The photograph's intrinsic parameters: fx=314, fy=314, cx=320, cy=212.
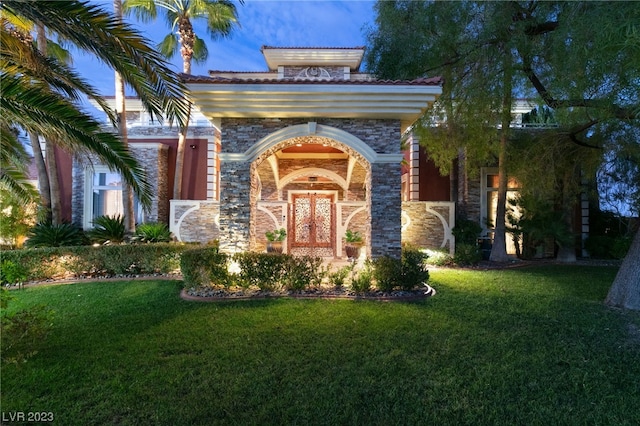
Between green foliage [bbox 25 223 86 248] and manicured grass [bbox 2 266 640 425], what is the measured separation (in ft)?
13.3

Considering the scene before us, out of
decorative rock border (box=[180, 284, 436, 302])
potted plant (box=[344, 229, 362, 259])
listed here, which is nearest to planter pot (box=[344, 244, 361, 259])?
potted plant (box=[344, 229, 362, 259])

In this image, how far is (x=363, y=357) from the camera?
399 centimetres

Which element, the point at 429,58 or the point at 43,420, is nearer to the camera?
the point at 43,420

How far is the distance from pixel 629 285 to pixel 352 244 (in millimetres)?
7386

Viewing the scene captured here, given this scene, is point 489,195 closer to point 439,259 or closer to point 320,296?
point 439,259

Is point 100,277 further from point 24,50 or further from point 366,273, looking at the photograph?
point 366,273

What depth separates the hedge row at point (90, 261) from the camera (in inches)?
340

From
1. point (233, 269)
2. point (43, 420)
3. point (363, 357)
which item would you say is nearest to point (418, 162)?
point (233, 269)

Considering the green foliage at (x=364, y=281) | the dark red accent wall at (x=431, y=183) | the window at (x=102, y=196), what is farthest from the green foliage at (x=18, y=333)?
the dark red accent wall at (x=431, y=183)

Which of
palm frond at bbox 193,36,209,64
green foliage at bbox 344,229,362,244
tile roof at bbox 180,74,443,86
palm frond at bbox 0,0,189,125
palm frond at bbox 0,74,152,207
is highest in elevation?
palm frond at bbox 193,36,209,64

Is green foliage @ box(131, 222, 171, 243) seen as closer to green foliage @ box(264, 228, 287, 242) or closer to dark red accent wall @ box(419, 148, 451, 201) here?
green foliage @ box(264, 228, 287, 242)

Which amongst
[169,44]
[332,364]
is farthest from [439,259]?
[169,44]

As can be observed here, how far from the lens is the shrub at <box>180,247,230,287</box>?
684 cm

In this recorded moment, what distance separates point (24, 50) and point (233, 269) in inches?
208
